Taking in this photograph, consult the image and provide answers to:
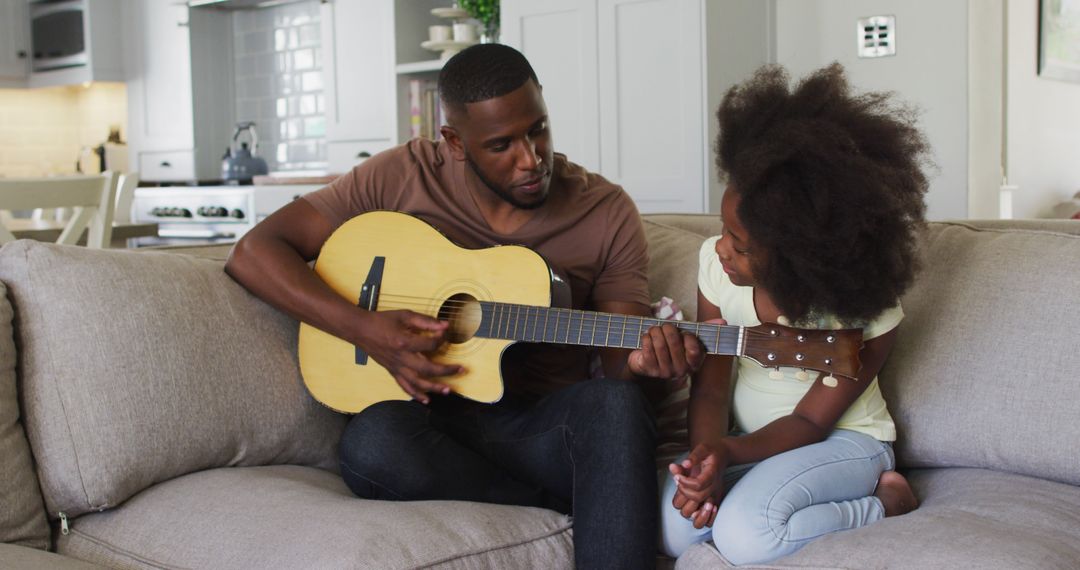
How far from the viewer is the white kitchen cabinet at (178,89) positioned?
5.65 metres

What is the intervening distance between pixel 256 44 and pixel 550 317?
187 inches

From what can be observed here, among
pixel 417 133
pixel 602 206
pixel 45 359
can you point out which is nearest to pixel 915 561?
pixel 602 206

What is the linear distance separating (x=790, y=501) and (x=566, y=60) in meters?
2.79

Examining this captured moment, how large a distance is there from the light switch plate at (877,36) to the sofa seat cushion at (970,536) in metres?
2.41

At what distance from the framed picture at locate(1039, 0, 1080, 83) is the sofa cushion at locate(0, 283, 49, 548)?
4947 mm

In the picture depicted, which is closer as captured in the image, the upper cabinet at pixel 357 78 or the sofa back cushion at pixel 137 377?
the sofa back cushion at pixel 137 377

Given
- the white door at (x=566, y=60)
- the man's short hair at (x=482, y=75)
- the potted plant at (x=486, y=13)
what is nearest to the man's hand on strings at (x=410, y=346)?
the man's short hair at (x=482, y=75)

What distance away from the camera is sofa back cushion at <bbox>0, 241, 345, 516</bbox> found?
4.89 feet

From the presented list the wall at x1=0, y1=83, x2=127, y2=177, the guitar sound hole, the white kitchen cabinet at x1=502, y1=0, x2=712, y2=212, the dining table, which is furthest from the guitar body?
the wall at x1=0, y1=83, x2=127, y2=177

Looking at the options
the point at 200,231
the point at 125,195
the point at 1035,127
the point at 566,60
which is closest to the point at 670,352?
the point at 566,60

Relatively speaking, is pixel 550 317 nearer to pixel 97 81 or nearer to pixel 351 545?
pixel 351 545

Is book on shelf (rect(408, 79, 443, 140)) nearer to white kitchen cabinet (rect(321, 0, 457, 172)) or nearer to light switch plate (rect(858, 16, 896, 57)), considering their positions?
white kitchen cabinet (rect(321, 0, 457, 172))

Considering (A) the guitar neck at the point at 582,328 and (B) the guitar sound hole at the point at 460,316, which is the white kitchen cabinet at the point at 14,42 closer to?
(B) the guitar sound hole at the point at 460,316

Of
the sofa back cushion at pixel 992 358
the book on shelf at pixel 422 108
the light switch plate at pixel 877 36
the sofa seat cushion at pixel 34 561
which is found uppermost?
the light switch plate at pixel 877 36
